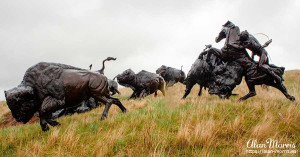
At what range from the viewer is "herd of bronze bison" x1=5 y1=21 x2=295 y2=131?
3.93m

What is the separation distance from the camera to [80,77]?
4.35m

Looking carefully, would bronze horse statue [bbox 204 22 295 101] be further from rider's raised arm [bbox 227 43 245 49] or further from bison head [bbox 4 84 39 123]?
bison head [bbox 4 84 39 123]

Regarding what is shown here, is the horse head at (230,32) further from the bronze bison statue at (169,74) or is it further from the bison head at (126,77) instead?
the bronze bison statue at (169,74)

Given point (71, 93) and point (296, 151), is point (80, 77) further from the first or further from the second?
point (296, 151)

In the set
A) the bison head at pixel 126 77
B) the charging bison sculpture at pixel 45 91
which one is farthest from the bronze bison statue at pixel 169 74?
the charging bison sculpture at pixel 45 91

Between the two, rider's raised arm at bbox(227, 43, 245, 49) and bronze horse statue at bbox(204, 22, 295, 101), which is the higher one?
rider's raised arm at bbox(227, 43, 245, 49)

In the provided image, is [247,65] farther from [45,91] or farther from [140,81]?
[45,91]

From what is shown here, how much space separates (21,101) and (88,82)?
4.35ft

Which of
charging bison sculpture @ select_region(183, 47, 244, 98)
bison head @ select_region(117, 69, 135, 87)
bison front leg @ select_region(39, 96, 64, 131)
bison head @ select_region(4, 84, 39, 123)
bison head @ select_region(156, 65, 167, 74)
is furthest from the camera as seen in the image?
bison head @ select_region(156, 65, 167, 74)

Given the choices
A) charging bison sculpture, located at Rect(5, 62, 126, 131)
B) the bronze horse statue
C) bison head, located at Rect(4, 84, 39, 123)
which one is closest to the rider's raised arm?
the bronze horse statue

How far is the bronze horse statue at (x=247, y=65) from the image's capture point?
16.5ft

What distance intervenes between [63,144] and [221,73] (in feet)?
15.2

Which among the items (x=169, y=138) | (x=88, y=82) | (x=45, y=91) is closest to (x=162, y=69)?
(x=88, y=82)

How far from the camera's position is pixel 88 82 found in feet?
14.7
